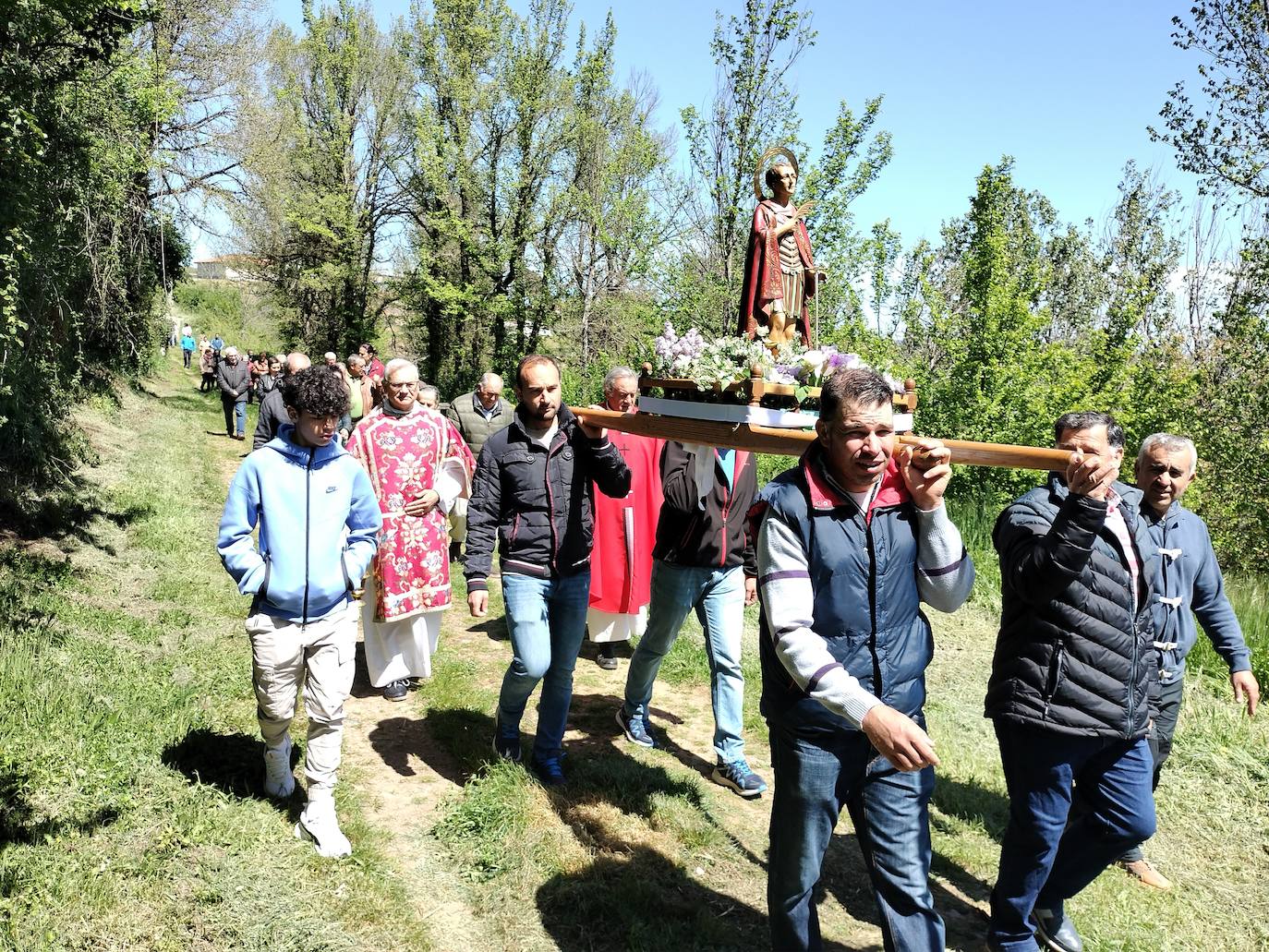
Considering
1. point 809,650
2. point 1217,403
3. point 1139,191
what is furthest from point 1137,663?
point 1139,191

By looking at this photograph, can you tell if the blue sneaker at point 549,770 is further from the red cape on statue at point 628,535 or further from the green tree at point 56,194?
the green tree at point 56,194

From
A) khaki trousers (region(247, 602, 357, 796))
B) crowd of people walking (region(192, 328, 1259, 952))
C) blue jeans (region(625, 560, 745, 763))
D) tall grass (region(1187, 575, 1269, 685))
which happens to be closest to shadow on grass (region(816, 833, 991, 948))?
crowd of people walking (region(192, 328, 1259, 952))

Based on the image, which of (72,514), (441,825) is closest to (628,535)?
(441,825)

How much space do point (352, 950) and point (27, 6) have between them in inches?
238

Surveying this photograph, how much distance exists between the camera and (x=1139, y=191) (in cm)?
2994

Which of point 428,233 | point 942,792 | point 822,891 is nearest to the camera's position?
point 822,891

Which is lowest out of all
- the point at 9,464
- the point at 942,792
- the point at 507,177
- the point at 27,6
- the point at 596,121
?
the point at 942,792

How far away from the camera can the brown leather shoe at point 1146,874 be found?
4.37 meters

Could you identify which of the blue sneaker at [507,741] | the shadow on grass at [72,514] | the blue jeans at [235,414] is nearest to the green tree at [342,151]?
the blue jeans at [235,414]

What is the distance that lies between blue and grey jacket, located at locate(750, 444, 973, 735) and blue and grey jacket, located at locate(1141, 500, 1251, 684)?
1.86 meters

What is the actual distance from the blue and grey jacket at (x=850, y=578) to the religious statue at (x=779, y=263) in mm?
2080

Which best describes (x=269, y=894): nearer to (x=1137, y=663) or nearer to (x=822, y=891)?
(x=822, y=891)

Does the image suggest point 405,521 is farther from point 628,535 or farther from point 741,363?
point 741,363

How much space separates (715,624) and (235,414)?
17959 millimetres
